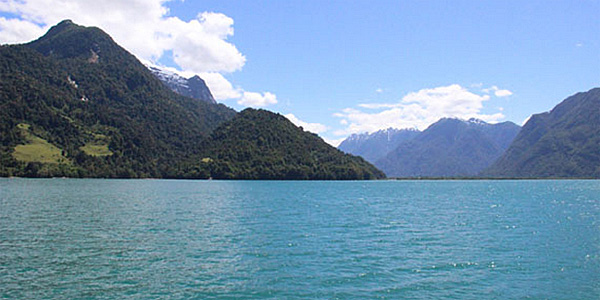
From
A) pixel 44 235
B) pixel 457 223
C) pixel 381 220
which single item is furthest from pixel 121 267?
pixel 457 223

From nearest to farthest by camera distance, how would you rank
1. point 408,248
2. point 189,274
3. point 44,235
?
point 189,274 → point 408,248 → point 44,235

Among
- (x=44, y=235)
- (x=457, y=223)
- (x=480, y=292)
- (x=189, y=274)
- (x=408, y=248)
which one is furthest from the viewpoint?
(x=457, y=223)

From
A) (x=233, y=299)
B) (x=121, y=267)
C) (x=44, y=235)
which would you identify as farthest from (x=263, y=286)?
(x=44, y=235)

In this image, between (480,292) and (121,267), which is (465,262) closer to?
(480,292)

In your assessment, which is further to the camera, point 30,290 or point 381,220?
point 381,220

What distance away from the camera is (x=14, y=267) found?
112ft

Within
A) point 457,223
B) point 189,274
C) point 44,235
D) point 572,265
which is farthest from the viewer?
point 457,223

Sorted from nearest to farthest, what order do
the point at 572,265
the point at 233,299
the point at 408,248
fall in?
the point at 233,299, the point at 572,265, the point at 408,248

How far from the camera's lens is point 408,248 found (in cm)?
4544

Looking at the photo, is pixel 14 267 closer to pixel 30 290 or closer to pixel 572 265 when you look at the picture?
pixel 30 290

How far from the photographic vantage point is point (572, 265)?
3841 centimetres

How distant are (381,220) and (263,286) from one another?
42.5 metres

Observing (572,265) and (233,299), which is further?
(572,265)

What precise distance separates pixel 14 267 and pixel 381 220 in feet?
167
